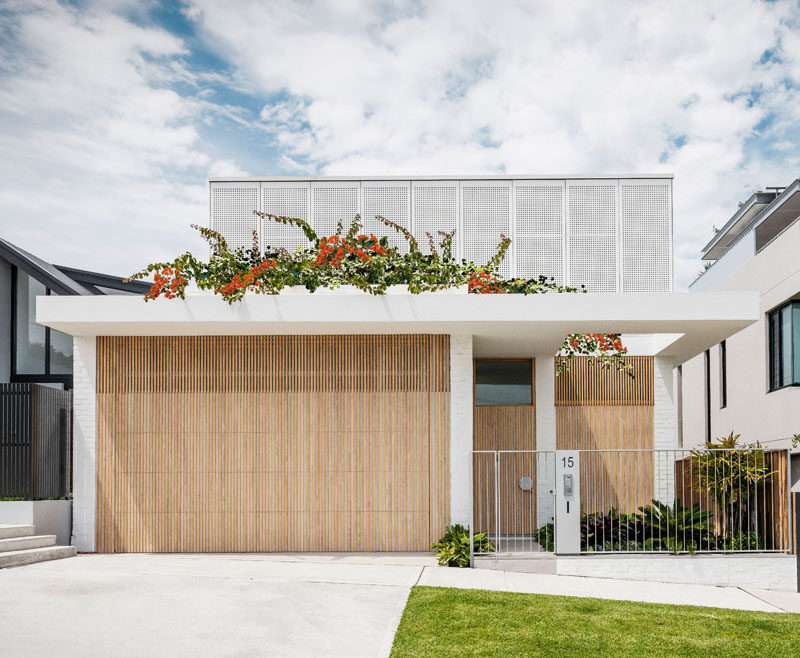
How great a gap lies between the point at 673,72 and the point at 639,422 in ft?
29.4

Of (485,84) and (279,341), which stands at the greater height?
(485,84)

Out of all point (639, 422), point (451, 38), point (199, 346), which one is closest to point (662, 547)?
point (639, 422)

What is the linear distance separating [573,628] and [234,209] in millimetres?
28266

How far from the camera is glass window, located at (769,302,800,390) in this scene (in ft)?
53.0

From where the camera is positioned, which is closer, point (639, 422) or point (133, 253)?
point (639, 422)

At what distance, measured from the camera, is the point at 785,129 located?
113 feet

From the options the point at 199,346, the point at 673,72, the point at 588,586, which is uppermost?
the point at 673,72

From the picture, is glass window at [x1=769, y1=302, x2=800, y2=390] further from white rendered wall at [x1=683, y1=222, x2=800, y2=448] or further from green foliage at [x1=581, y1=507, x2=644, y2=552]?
green foliage at [x1=581, y1=507, x2=644, y2=552]

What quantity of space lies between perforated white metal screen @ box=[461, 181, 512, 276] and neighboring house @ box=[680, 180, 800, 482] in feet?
31.7

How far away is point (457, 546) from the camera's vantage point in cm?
1190

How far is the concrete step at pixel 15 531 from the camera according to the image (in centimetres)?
1191

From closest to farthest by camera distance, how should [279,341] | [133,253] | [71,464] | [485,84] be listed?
[279,341] → [71,464] → [485,84] → [133,253]

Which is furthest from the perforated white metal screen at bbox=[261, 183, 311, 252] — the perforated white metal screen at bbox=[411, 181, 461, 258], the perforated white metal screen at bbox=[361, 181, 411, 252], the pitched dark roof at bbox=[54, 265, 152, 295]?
the pitched dark roof at bbox=[54, 265, 152, 295]

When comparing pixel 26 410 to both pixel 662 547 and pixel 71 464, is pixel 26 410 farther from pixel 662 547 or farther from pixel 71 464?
pixel 662 547
